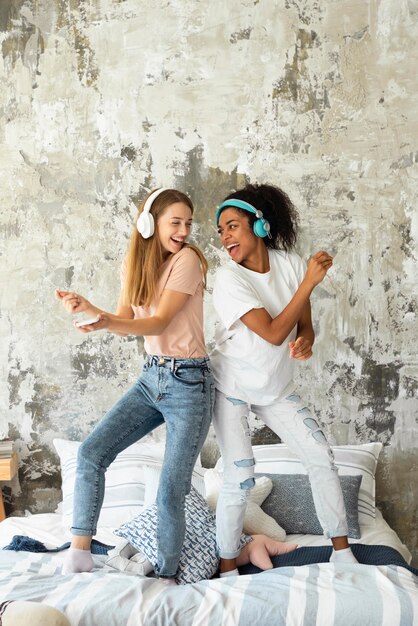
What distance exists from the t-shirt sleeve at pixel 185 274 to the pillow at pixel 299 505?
95cm

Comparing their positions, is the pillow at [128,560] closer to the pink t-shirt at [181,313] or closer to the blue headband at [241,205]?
the pink t-shirt at [181,313]

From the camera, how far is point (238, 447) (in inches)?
101

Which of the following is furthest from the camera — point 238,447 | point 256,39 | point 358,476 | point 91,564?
point 256,39

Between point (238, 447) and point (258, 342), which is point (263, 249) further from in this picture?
point (238, 447)

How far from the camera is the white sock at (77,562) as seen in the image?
7.71 feet

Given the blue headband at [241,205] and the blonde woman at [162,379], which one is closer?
the blonde woman at [162,379]

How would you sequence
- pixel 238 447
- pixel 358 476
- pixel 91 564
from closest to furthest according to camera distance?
1. pixel 91 564
2. pixel 238 447
3. pixel 358 476

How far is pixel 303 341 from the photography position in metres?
2.52

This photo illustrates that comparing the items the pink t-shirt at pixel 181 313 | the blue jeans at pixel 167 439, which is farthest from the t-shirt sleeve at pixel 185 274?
the blue jeans at pixel 167 439

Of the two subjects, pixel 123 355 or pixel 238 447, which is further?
pixel 123 355

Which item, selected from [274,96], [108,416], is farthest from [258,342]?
[274,96]

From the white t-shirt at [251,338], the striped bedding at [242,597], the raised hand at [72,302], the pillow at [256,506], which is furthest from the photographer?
the pillow at [256,506]

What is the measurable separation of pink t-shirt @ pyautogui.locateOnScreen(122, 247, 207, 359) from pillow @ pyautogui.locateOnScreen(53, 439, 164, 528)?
32.5 inches

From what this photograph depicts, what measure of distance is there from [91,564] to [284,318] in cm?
98
